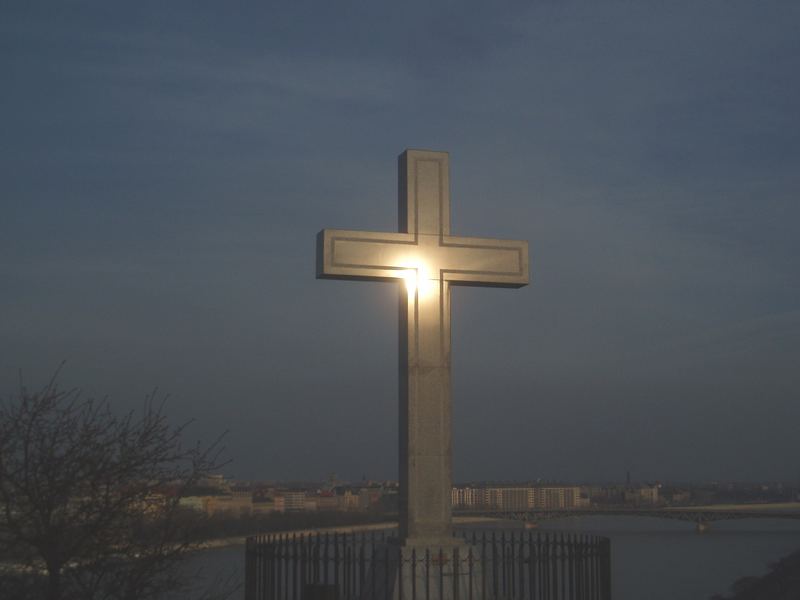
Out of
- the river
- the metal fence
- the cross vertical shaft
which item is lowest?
the river

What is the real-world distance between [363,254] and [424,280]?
2.42 feet

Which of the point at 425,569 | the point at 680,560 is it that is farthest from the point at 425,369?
the point at 680,560

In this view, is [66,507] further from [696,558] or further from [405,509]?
[696,558]

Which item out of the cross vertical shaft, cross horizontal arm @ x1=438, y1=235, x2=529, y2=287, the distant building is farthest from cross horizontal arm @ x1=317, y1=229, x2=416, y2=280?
the distant building

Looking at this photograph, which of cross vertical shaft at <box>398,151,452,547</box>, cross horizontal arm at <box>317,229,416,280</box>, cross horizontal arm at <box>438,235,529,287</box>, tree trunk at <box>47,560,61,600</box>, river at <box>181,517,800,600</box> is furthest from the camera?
river at <box>181,517,800,600</box>

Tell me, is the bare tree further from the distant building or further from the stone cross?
the distant building

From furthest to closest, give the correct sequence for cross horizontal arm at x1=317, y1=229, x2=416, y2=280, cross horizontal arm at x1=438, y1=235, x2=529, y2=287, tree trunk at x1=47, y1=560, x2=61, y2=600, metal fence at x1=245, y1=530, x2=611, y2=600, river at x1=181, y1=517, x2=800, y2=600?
river at x1=181, y1=517, x2=800, y2=600 → cross horizontal arm at x1=438, y1=235, x2=529, y2=287 → cross horizontal arm at x1=317, y1=229, x2=416, y2=280 → metal fence at x1=245, y1=530, x2=611, y2=600 → tree trunk at x1=47, y1=560, x2=61, y2=600

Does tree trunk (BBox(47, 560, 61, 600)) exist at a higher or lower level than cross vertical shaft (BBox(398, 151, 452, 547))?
lower

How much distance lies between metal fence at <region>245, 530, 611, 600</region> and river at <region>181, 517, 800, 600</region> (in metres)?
23.4

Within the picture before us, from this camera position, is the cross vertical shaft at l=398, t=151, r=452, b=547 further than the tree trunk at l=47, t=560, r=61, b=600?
Yes

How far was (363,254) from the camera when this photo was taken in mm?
10984

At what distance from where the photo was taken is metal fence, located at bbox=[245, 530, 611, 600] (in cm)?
995

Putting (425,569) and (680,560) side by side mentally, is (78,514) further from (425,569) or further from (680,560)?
(680,560)

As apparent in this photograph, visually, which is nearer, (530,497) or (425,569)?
(425,569)
